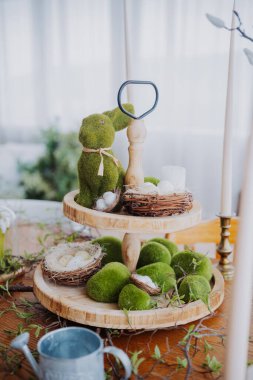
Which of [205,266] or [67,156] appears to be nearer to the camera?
[205,266]

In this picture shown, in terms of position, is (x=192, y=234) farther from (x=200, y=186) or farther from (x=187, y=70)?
(x=187, y=70)

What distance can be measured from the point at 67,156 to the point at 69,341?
7.57 feet

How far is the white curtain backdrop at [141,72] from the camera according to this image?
2.46 meters

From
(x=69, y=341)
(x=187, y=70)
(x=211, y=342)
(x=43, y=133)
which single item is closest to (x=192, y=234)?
(x=211, y=342)

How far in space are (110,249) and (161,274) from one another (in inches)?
5.3

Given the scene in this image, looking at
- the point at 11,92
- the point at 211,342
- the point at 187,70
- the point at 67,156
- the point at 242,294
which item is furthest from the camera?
the point at 11,92

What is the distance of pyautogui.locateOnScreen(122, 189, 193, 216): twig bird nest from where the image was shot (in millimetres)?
645

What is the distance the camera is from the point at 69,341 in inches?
19.4

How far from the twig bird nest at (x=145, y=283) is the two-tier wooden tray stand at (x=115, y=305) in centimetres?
4

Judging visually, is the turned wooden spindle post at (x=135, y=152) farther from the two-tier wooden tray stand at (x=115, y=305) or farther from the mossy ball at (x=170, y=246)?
the mossy ball at (x=170, y=246)

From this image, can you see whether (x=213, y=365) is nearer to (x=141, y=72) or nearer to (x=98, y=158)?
(x=98, y=158)

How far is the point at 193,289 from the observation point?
663mm

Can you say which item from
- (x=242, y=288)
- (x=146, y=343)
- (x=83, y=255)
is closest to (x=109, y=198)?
(x=83, y=255)

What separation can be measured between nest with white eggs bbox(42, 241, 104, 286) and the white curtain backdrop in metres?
1.52
